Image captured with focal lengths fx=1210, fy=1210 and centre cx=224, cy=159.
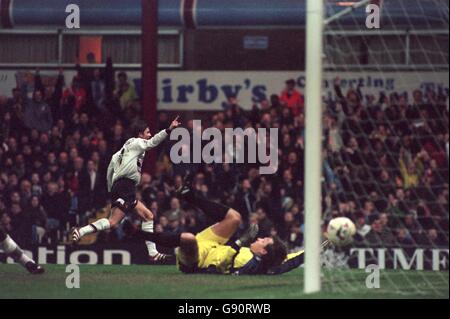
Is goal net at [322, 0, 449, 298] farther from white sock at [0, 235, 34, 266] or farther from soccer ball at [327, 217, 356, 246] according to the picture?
white sock at [0, 235, 34, 266]

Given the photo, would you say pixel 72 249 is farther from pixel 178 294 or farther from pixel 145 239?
pixel 178 294

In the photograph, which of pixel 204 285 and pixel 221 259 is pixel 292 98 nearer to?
pixel 221 259

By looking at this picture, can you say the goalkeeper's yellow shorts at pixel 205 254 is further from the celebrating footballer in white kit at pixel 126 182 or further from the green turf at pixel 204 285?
the celebrating footballer in white kit at pixel 126 182

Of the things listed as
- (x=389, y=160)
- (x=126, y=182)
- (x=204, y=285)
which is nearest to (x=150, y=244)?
(x=126, y=182)

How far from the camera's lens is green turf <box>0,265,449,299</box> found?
10492 millimetres

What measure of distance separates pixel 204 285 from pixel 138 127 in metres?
3.72

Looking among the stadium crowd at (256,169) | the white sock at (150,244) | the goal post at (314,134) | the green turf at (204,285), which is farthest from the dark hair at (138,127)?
the goal post at (314,134)

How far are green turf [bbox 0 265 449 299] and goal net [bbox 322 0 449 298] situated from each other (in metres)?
0.07

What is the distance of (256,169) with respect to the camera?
15.5m

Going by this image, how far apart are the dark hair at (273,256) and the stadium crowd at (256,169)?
119cm

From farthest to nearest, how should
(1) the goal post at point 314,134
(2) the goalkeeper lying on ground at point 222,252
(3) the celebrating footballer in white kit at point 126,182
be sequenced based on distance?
(3) the celebrating footballer in white kit at point 126,182 < (2) the goalkeeper lying on ground at point 222,252 < (1) the goal post at point 314,134

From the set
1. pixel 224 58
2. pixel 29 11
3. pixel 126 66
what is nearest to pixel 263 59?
pixel 224 58

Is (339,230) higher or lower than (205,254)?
higher

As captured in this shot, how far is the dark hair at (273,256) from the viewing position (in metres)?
12.1
